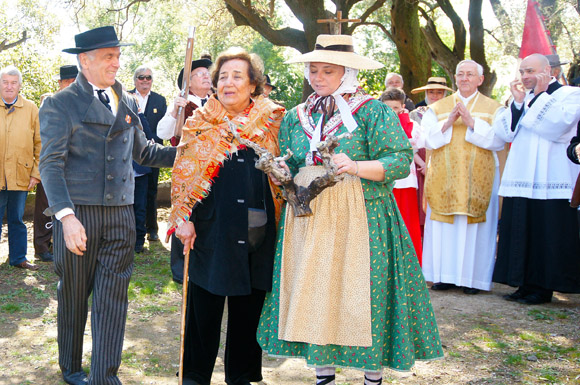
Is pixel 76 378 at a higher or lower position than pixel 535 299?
lower

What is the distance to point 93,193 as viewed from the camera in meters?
3.80

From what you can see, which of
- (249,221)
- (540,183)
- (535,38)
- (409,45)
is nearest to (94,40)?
(249,221)

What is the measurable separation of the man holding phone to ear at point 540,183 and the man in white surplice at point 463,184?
222mm

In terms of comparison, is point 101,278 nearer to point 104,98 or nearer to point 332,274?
point 104,98

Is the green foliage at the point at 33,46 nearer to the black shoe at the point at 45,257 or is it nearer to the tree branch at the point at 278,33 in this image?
the tree branch at the point at 278,33

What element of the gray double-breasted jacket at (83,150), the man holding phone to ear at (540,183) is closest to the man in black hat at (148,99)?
the man holding phone to ear at (540,183)

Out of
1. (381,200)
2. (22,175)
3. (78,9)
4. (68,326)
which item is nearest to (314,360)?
(381,200)

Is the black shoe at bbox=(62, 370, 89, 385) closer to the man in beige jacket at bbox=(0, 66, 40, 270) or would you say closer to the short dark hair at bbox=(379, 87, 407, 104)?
the man in beige jacket at bbox=(0, 66, 40, 270)

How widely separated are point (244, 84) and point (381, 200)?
1.06m

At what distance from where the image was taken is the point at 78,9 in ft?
44.3

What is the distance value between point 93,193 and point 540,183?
441cm

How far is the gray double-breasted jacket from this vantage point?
3.62m

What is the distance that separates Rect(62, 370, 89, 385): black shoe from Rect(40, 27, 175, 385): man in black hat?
0.51 ft

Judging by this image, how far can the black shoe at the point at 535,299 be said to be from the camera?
21.4ft
